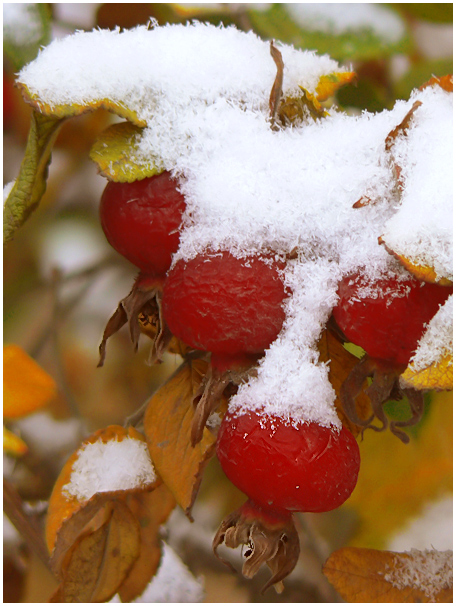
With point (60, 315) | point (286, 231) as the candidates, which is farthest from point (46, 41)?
point (60, 315)

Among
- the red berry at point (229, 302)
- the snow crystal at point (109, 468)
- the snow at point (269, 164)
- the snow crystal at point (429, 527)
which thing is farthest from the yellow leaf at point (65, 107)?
the snow crystal at point (429, 527)

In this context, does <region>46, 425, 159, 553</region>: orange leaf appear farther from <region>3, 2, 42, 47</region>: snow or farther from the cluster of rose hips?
<region>3, 2, 42, 47</region>: snow

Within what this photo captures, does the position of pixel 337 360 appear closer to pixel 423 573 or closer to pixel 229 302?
pixel 229 302

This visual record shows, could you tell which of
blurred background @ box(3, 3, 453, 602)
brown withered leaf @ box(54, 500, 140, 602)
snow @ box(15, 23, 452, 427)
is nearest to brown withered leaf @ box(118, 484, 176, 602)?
brown withered leaf @ box(54, 500, 140, 602)

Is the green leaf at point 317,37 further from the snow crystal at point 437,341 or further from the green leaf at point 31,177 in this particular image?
the snow crystal at point 437,341

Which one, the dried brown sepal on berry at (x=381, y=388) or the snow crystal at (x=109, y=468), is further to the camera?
the snow crystal at (x=109, y=468)

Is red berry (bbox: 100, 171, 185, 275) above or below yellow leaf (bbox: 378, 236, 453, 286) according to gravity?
below
